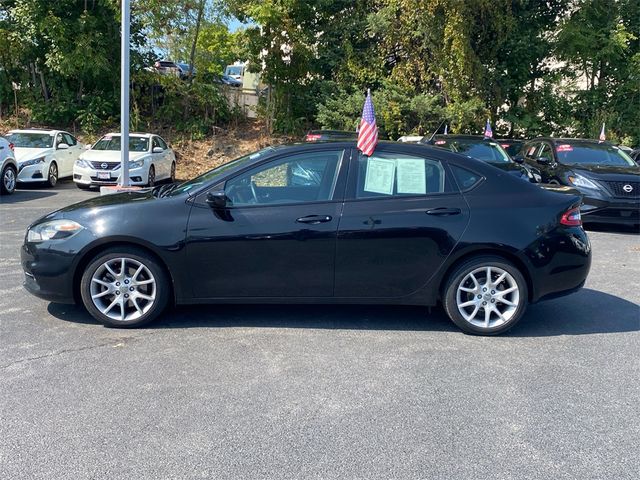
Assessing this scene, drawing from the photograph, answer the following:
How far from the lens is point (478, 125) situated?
19.5m

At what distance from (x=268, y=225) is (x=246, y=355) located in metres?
1.07

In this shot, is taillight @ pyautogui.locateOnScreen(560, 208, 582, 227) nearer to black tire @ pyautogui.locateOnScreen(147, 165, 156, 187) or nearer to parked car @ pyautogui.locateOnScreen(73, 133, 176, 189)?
parked car @ pyautogui.locateOnScreen(73, 133, 176, 189)

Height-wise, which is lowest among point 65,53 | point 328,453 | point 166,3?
point 328,453

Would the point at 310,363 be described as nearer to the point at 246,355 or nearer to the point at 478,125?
the point at 246,355

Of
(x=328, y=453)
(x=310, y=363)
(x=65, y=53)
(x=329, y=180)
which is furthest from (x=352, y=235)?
(x=65, y=53)

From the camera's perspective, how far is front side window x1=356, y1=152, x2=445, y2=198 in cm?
502

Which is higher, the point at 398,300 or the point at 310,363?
the point at 398,300

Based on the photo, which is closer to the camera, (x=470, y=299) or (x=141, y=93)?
(x=470, y=299)

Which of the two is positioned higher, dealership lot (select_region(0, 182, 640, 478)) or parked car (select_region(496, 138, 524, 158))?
parked car (select_region(496, 138, 524, 158))

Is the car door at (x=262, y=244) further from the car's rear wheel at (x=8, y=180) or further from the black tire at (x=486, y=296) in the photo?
the car's rear wheel at (x=8, y=180)

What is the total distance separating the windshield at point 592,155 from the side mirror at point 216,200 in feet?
28.4

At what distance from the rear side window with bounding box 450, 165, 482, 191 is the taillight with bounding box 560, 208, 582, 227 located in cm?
79

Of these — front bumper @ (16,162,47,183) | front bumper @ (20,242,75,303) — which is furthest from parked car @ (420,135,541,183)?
front bumper @ (16,162,47,183)

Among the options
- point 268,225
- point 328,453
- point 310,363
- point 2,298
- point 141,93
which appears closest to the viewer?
point 328,453
